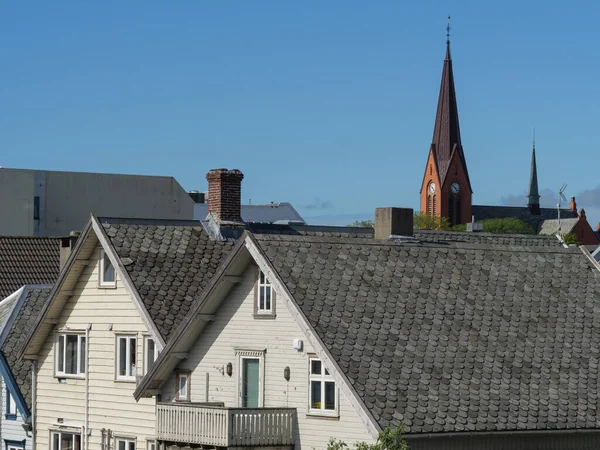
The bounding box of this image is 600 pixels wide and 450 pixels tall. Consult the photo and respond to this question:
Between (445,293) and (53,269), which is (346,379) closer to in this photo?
(445,293)

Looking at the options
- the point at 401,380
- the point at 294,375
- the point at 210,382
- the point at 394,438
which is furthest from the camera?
the point at 210,382

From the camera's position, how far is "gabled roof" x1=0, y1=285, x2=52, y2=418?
40.1 m

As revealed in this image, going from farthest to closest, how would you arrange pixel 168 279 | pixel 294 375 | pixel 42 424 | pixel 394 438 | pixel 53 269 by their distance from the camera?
pixel 53 269 → pixel 42 424 → pixel 168 279 → pixel 294 375 → pixel 394 438

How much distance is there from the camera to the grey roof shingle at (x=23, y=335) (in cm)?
4022

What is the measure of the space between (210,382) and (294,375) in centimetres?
273

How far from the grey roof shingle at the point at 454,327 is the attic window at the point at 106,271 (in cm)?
676

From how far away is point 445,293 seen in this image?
102 ft

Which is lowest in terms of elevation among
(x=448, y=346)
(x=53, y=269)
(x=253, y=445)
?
(x=253, y=445)

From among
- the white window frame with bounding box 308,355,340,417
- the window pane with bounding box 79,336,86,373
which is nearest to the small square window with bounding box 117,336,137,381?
the window pane with bounding box 79,336,86,373

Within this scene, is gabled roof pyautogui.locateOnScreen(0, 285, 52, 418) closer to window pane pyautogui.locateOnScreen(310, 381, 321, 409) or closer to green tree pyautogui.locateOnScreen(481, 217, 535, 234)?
window pane pyautogui.locateOnScreen(310, 381, 321, 409)

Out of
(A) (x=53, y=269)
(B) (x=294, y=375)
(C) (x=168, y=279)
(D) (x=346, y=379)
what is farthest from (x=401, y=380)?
(A) (x=53, y=269)

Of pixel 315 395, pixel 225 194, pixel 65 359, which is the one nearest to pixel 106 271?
pixel 65 359

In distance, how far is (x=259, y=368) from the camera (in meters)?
30.9

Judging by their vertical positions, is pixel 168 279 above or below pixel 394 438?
above
